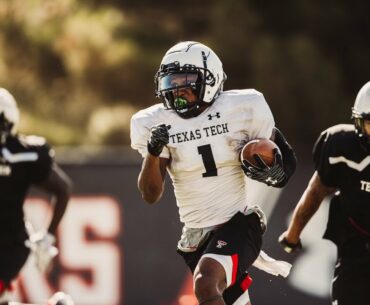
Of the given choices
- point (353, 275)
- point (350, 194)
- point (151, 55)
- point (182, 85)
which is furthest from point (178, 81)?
point (151, 55)

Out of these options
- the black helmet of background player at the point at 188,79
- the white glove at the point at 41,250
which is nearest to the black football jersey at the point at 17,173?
the white glove at the point at 41,250

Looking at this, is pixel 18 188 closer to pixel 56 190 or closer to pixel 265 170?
pixel 56 190

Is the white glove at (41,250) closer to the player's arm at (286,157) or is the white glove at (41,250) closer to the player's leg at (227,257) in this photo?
the player's leg at (227,257)

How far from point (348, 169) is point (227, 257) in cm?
86

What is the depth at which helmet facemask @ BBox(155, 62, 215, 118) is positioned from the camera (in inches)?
212

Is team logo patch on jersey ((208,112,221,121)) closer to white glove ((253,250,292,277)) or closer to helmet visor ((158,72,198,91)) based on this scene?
helmet visor ((158,72,198,91))

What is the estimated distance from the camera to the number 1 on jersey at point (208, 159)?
5371mm

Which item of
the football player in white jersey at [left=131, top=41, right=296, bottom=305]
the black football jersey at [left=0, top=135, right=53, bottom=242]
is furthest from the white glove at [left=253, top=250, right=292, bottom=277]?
the black football jersey at [left=0, top=135, right=53, bottom=242]

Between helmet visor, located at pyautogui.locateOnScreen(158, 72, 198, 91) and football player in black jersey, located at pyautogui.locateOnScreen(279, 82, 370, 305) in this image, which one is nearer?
helmet visor, located at pyautogui.locateOnScreen(158, 72, 198, 91)

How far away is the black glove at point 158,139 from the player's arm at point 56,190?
45.8 inches

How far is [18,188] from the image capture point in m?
6.00

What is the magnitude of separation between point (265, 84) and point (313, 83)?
558mm

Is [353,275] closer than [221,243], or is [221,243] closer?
[221,243]

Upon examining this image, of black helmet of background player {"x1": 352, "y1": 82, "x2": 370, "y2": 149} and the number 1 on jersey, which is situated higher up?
black helmet of background player {"x1": 352, "y1": 82, "x2": 370, "y2": 149}
